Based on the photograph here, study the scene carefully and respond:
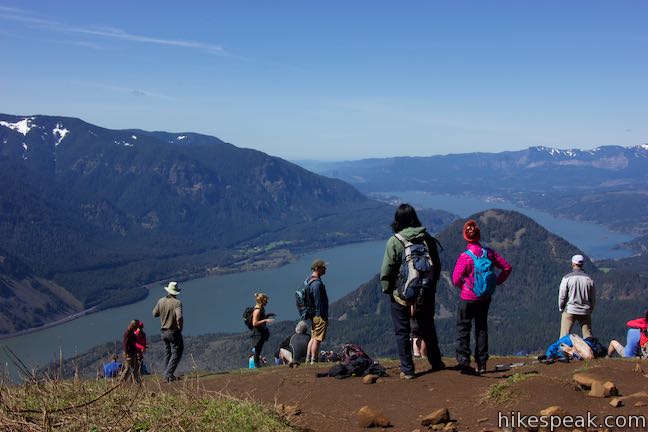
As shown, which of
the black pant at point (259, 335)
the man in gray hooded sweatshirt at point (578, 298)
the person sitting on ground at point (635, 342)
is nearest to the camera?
the person sitting on ground at point (635, 342)

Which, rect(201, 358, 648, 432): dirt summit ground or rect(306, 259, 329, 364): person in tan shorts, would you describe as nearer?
rect(201, 358, 648, 432): dirt summit ground

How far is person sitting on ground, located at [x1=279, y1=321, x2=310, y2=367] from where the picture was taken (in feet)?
53.4

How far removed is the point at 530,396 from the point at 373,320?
148 meters

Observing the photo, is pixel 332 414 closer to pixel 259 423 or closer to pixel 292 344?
pixel 259 423

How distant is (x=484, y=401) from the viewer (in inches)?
342

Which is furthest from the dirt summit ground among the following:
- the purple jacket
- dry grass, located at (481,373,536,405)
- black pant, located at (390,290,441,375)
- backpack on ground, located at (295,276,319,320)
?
backpack on ground, located at (295,276,319,320)

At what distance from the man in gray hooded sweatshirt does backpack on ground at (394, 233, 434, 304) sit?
543 cm

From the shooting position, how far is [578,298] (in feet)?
46.9

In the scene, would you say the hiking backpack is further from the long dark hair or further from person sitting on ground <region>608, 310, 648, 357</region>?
person sitting on ground <region>608, 310, 648, 357</region>

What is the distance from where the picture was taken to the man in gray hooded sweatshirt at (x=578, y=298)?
14195 mm

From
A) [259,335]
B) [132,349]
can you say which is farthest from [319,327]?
[132,349]

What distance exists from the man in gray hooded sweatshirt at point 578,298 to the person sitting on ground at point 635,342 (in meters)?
0.60

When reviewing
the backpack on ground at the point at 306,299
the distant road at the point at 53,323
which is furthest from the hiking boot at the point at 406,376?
the distant road at the point at 53,323

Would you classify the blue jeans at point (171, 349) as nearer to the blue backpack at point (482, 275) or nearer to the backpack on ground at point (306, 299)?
the backpack on ground at point (306, 299)
